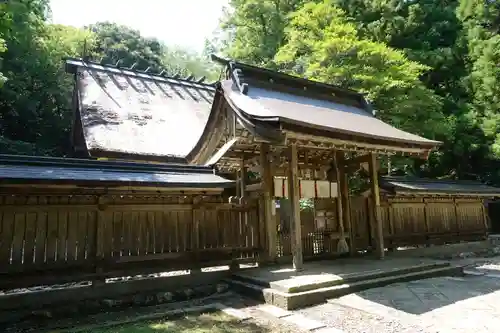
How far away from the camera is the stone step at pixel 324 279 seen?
602cm

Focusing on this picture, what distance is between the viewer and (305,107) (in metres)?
9.34

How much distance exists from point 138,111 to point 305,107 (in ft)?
25.0

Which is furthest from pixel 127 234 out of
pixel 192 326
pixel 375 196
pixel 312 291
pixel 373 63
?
pixel 373 63

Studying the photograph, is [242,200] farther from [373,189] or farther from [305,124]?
[373,189]

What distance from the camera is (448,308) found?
532 centimetres

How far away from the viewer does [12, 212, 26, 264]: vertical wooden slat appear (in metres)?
6.05

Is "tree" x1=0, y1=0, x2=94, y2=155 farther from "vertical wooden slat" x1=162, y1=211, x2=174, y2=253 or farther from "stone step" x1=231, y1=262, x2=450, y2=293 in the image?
"stone step" x1=231, y1=262, x2=450, y2=293

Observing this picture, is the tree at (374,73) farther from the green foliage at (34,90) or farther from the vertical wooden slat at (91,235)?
the green foliage at (34,90)

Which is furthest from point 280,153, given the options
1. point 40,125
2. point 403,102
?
point 40,125

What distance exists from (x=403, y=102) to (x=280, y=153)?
831 centimetres

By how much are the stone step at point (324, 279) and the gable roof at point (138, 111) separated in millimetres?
6101

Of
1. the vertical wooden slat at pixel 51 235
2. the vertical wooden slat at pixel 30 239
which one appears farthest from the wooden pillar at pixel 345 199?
the vertical wooden slat at pixel 30 239

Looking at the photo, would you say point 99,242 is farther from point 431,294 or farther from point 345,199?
point 345,199

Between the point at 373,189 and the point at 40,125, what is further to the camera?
the point at 40,125
